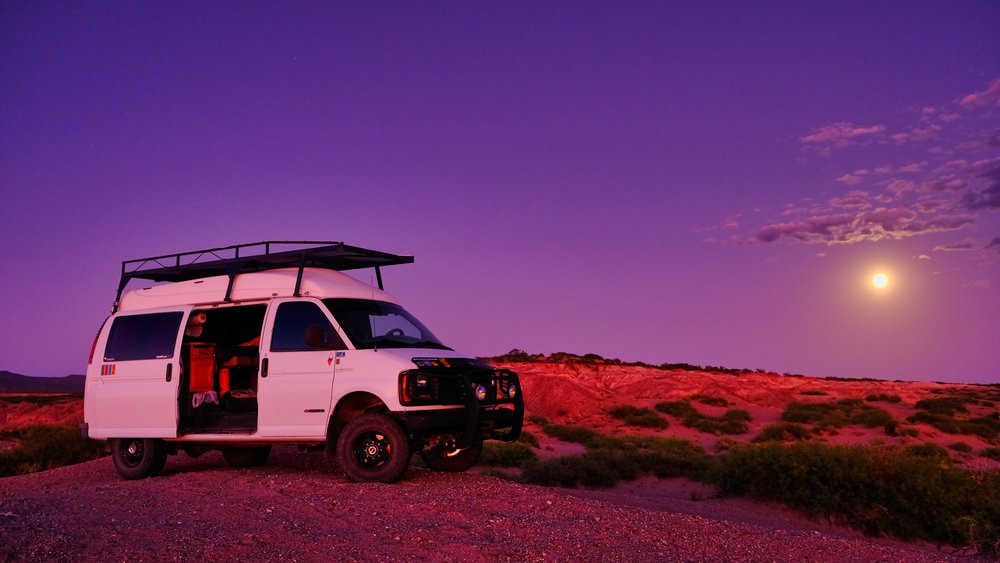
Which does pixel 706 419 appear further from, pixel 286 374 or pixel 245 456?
pixel 286 374

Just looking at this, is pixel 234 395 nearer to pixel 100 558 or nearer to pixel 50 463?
pixel 100 558

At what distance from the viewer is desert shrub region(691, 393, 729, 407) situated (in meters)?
37.0

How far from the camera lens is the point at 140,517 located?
747 centimetres

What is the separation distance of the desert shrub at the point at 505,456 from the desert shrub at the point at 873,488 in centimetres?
467

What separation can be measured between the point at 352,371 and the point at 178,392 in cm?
328

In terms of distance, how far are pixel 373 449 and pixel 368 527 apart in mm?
2648

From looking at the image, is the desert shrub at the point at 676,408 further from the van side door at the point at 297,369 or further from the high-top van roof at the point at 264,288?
the van side door at the point at 297,369

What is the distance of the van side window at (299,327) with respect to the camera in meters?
10.2

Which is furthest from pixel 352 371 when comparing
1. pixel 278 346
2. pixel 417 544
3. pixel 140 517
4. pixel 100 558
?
pixel 100 558

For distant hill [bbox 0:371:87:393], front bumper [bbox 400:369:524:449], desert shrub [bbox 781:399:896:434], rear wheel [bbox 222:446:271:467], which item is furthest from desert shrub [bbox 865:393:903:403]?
distant hill [bbox 0:371:87:393]

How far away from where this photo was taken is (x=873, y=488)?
13.1 meters

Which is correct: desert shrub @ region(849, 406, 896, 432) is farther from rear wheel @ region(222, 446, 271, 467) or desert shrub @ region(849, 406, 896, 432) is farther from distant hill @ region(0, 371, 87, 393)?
distant hill @ region(0, 371, 87, 393)

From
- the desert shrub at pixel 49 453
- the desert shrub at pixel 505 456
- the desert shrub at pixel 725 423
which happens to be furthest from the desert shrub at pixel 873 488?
the desert shrub at pixel 725 423

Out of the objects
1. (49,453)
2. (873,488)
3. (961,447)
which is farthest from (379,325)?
(961,447)
